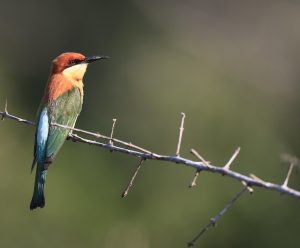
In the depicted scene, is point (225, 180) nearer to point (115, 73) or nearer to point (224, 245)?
point (224, 245)

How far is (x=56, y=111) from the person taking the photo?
13.1 feet

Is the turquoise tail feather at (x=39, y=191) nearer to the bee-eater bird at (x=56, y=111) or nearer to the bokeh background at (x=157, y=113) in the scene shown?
the bee-eater bird at (x=56, y=111)

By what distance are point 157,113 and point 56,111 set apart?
424 cm

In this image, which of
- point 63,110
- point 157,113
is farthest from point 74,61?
point 157,113

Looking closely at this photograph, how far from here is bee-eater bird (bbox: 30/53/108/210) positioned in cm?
377

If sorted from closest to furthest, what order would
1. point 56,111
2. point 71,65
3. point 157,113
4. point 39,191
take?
point 39,191 < point 56,111 < point 71,65 < point 157,113

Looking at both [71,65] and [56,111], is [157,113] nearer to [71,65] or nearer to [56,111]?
[71,65]

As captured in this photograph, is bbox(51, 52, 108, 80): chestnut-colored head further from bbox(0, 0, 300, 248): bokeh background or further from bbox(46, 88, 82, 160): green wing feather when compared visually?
bbox(0, 0, 300, 248): bokeh background

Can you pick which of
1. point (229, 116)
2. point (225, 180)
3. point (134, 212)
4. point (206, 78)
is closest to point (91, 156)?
point (134, 212)

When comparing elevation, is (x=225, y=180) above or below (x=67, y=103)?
below

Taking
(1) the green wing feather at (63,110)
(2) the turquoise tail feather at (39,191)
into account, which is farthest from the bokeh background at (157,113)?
(2) the turquoise tail feather at (39,191)

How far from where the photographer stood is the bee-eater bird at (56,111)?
148 inches

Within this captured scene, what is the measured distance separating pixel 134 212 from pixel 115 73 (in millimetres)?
2490

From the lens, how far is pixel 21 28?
9.52 metres
